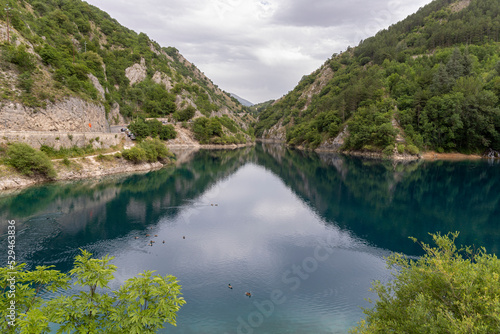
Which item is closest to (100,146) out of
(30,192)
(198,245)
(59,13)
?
(30,192)

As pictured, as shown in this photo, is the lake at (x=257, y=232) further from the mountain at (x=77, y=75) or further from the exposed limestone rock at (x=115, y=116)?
the exposed limestone rock at (x=115, y=116)

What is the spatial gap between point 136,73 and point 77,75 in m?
76.8

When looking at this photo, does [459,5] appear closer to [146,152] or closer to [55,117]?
[146,152]

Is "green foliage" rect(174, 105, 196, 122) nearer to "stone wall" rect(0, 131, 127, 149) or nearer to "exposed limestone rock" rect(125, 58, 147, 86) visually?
"exposed limestone rock" rect(125, 58, 147, 86)

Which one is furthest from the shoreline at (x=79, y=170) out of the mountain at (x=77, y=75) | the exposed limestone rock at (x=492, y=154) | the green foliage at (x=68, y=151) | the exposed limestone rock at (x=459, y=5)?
the exposed limestone rock at (x=459, y=5)

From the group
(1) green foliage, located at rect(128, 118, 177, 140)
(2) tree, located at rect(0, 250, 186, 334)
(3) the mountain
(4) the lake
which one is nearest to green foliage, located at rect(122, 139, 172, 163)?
(4) the lake

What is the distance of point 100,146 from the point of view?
209ft

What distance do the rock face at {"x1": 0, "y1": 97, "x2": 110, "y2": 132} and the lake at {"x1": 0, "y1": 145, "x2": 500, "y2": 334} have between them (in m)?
16.4

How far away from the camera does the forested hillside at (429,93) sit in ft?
292

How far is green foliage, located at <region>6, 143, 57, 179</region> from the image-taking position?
43.4 m

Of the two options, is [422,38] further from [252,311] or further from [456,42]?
[252,311]

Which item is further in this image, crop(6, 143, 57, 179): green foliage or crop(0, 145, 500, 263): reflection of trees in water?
crop(6, 143, 57, 179): green foliage

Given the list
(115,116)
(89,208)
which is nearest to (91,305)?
(89,208)

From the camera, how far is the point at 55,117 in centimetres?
5903
